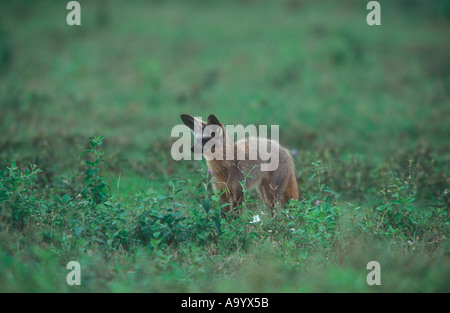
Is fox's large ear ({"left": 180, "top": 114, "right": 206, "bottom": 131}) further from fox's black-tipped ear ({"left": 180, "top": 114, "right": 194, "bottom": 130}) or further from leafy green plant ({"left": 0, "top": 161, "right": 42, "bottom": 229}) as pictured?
leafy green plant ({"left": 0, "top": 161, "right": 42, "bottom": 229})

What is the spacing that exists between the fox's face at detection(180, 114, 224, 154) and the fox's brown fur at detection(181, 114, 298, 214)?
1 centimetres

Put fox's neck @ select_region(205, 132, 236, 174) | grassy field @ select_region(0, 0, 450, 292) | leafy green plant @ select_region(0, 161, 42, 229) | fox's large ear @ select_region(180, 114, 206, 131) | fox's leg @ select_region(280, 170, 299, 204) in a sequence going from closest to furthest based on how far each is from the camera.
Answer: grassy field @ select_region(0, 0, 450, 292) < leafy green plant @ select_region(0, 161, 42, 229) < fox's large ear @ select_region(180, 114, 206, 131) < fox's neck @ select_region(205, 132, 236, 174) < fox's leg @ select_region(280, 170, 299, 204)

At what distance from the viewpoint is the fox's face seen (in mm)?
6477

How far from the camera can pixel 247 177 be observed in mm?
6793

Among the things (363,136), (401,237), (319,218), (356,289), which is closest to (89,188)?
(319,218)

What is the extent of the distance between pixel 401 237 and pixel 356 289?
4.53 feet

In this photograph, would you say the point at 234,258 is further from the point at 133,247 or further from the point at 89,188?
the point at 89,188

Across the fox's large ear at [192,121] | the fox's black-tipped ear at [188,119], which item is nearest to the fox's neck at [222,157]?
the fox's large ear at [192,121]

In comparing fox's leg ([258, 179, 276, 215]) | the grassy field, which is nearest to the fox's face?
the grassy field

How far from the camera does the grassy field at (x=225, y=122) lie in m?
4.84

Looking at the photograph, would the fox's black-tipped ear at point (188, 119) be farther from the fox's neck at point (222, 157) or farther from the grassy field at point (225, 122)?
the grassy field at point (225, 122)

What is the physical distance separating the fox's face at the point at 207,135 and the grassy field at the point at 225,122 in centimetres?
61

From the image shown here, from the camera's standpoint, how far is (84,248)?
4941mm

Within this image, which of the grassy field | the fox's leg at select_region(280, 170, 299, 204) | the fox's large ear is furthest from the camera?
the fox's leg at select_region(280, 170, 299, 204)
